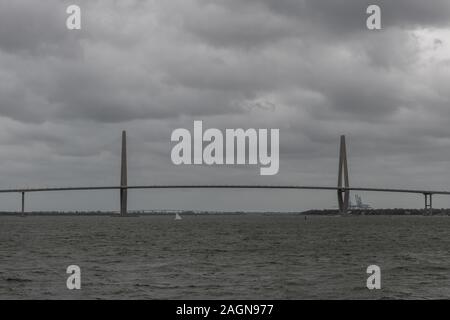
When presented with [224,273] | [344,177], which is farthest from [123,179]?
[224,273]

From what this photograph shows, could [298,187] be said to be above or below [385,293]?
above

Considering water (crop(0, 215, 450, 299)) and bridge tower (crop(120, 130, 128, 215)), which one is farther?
bridge tower (crop(120, 130, 128, 215))

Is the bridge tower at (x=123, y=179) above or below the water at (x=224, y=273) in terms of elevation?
above

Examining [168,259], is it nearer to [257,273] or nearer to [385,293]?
[257,273]

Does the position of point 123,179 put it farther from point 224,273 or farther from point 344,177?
point 224,273

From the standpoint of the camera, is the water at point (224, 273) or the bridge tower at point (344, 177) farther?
the bridge tower at point (344, 177)

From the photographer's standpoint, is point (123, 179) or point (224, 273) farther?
point (123, 179)

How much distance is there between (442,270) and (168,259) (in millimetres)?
14238

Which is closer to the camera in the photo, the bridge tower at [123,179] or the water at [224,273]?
the water at [224,273]

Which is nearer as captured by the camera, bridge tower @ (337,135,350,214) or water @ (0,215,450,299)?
water @ (0,215,450,299)

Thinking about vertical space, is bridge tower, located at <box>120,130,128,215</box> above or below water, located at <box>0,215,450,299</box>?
above

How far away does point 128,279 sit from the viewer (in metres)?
28.5
